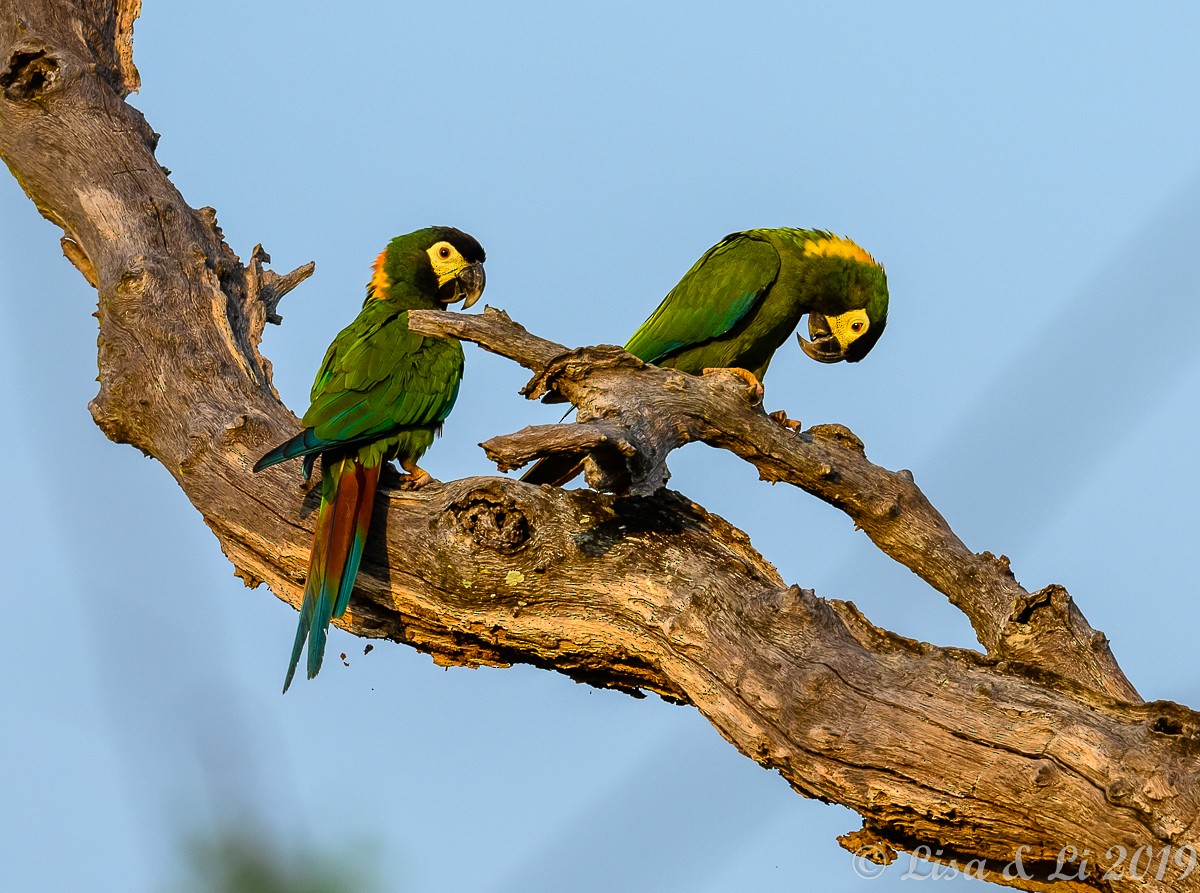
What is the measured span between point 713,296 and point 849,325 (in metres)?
0.82

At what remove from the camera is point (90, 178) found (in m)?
4.84

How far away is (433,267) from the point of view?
5.55m

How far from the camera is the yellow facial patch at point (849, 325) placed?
5910mm

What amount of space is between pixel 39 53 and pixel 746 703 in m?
4.00

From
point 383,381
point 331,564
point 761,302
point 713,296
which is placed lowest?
point 331,564

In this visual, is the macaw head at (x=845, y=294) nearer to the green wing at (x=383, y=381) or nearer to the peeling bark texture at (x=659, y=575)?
the peeling bark texture at (x=659, y=575)

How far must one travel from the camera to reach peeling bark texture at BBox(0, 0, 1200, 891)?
2.96 metres

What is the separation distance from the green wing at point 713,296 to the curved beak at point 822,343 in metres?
0.50

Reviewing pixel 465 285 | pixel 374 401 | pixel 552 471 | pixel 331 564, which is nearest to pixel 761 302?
pixel 465 285

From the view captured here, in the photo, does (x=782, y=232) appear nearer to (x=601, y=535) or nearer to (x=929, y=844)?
(x=601, y=535)

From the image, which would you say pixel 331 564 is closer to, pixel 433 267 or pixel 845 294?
pixel 433 267

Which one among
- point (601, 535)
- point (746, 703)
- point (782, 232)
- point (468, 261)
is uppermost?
point (782, 232)

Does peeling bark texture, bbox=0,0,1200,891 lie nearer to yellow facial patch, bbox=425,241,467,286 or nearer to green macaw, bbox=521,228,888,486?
yellow facial patch, bbox=425,241,467,286

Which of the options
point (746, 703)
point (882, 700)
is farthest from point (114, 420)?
point (882, 700)
